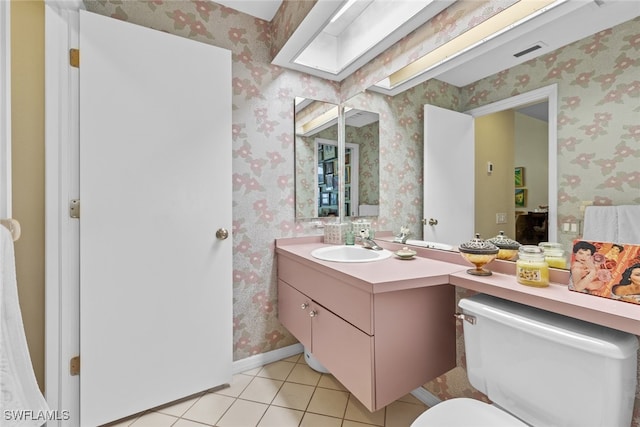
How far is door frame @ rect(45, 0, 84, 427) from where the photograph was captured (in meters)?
1.32

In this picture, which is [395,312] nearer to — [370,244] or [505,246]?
[505,246]

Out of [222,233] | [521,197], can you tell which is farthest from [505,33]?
[222,233]

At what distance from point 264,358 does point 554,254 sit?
5.88 feet

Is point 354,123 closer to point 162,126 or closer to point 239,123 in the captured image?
point 239,123

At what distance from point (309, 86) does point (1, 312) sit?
2.02 meters

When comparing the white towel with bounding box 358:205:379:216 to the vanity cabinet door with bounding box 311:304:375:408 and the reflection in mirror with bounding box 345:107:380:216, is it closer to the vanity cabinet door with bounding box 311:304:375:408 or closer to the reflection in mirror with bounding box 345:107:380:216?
the reflection in mirror with bounding box 345:107:380:216

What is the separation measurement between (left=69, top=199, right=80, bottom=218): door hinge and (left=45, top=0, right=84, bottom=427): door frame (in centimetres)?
2

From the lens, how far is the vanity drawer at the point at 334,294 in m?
1.14

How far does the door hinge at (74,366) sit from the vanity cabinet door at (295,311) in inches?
43.2

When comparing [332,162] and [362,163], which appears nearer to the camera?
[362,163]

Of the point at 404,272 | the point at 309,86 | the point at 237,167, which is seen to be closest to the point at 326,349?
the point at 404,272

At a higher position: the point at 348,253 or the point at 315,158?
the point at 315,158

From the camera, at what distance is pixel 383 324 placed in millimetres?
1119

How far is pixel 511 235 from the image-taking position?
1.17m
